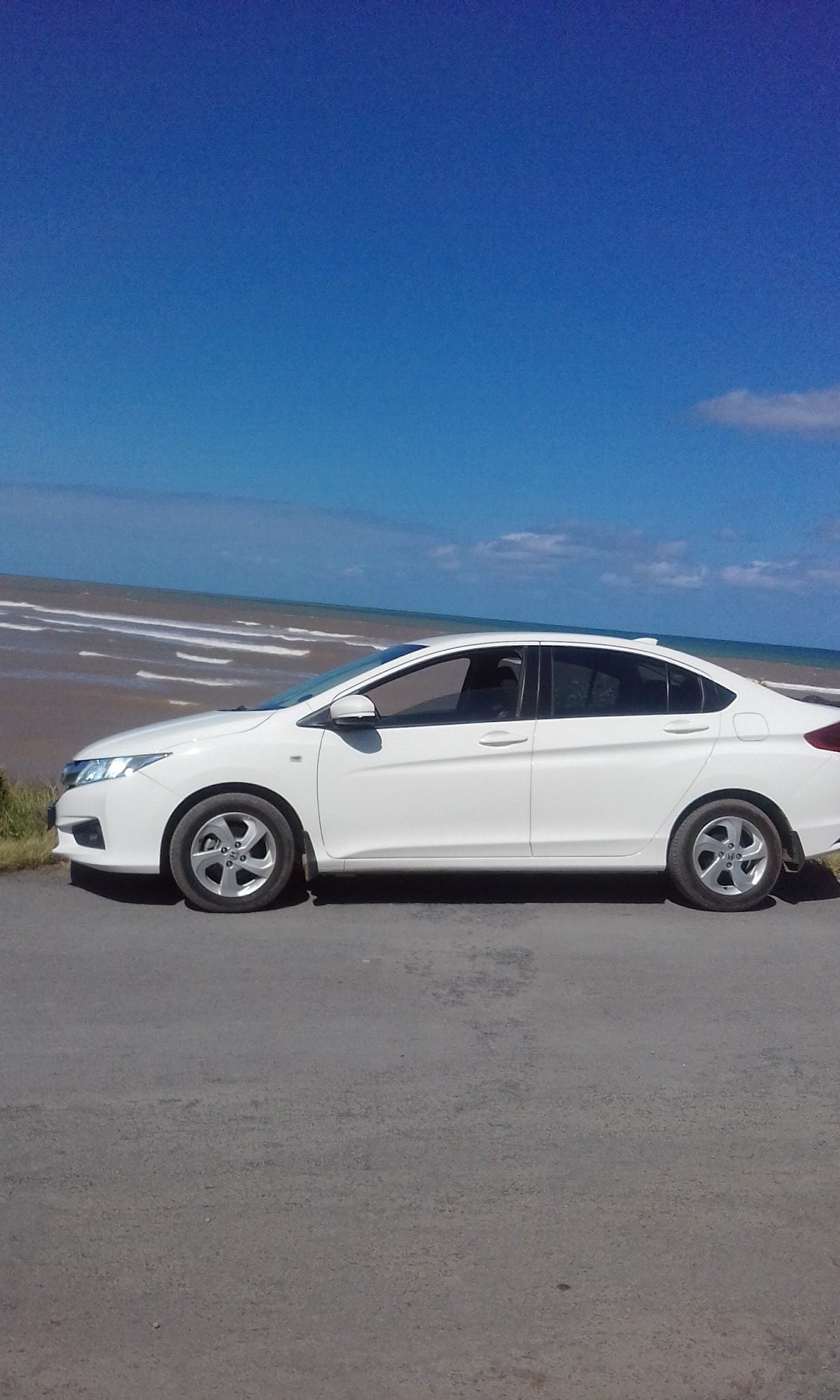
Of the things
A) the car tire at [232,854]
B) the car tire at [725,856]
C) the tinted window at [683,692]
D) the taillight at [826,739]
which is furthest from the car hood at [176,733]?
the taillight at [826,739]

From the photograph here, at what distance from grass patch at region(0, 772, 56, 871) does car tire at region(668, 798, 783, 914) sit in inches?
160

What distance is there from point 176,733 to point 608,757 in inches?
101

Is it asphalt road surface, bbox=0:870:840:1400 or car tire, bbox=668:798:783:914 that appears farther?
car tire, bbox=668:798:783:914

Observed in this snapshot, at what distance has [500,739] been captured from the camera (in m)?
7.16

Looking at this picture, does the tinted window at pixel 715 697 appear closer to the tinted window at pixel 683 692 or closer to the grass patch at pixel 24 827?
the tinted window at pixel 683 692

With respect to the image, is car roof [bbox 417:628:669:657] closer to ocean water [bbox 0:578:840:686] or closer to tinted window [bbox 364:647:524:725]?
tinted window [bbox 364:647:524:725]

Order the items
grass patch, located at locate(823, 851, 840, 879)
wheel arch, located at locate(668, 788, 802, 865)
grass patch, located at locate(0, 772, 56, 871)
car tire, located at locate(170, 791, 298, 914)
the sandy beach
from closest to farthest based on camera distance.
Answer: car tire, located at locate(170, 791, 298, 914)
wheel arch, located at locate(668, 788, 802, 865)
grass patch, located at locate(0, 772, 56, 871)
grass patch, located at locate(823, 851, 840, 879)
the sandy beach

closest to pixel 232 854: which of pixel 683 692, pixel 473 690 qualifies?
pixel 473 690

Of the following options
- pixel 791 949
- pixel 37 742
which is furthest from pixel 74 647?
pixel 791 949

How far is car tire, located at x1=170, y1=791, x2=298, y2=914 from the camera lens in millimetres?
6875

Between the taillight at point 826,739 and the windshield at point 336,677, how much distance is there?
2.46 meters

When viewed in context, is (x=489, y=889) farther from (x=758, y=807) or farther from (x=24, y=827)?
(x=24, y=827)

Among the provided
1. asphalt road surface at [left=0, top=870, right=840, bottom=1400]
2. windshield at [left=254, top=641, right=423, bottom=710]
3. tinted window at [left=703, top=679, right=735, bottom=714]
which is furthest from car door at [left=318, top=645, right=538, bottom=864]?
tinted window at [left=703, top=679, right=735, bottom=714]

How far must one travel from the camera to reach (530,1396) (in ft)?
9.36
